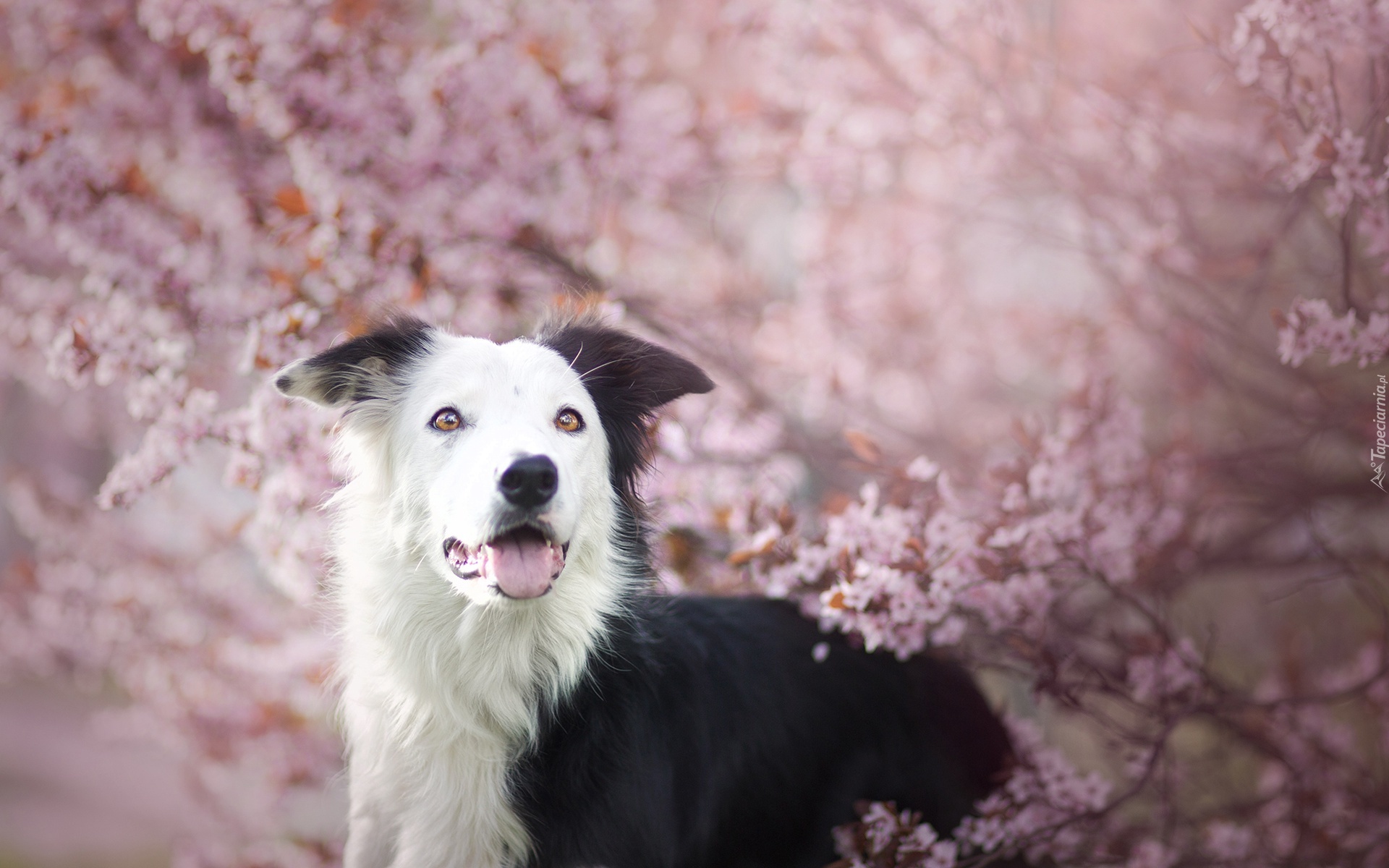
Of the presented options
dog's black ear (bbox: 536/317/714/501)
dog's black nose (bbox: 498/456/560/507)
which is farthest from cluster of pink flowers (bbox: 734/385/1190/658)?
dog's black nose (bbox: 498/456/560/507)

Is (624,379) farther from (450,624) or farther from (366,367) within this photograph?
(450,624)

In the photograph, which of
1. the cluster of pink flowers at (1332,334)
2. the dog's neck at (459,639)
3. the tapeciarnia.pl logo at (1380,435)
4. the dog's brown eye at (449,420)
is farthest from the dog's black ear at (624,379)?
the tapeciarnia.pl logo at (1380,435)

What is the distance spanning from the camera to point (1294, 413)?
4.07m

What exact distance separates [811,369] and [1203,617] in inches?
150

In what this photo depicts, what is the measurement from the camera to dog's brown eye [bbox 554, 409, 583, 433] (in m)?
2.56

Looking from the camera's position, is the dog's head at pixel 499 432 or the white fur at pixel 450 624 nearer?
the dog's head at pixel 499 432

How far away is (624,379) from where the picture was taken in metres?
2.88

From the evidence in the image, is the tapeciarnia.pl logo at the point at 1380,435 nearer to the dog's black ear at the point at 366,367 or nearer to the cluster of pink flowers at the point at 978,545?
the cluster of pink flowers at the point at 978,545

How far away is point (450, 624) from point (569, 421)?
0.70 m

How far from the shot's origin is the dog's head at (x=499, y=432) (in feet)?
7.51

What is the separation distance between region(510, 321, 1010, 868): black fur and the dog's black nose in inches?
22.6

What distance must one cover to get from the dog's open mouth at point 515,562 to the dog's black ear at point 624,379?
49cm

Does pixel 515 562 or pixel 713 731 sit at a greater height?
pixel 515 562

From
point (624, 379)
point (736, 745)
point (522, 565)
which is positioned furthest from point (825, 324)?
point (522, 565)
